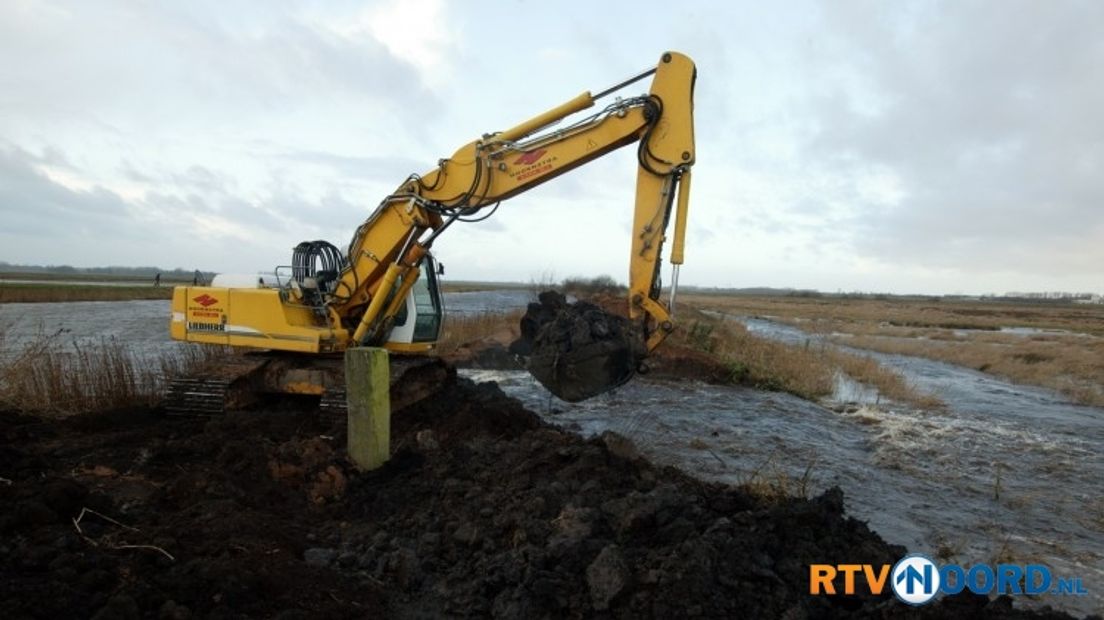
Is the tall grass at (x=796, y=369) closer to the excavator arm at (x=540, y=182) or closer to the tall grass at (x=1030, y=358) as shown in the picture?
the tall grass at (x=1030, y=358)

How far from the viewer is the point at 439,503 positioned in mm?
5750

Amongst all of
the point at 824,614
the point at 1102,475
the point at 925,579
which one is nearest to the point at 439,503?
the point at 824,614

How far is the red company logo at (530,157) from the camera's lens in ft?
26.4

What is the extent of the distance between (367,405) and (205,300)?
3961mm

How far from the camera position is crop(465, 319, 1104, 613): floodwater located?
6637mm

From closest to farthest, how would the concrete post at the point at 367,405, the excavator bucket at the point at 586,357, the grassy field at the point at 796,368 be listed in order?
the concrete post at the point at 367,405, the excavator bucket at the point at 586,357, the grassy field at the point at 796,368

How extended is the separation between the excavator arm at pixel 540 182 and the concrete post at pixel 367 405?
7.28 ft

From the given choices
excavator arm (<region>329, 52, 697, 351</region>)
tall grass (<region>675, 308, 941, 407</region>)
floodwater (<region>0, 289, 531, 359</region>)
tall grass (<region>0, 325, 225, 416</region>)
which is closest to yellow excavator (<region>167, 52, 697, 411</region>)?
→ excavator arm (<region>329, 52, 697, 351</region>)

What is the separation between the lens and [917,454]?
33.3 feet

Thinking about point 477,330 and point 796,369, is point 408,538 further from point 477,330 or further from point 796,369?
point 477,330

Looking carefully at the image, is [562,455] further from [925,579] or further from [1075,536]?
[1075,536]

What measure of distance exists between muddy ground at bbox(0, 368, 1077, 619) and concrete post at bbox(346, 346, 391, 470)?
0.21 meters

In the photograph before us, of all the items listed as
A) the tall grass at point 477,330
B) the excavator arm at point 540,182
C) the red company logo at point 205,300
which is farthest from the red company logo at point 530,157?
the tall grass at point 477,330

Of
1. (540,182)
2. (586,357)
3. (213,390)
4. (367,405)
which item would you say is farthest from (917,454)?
(213,390)
